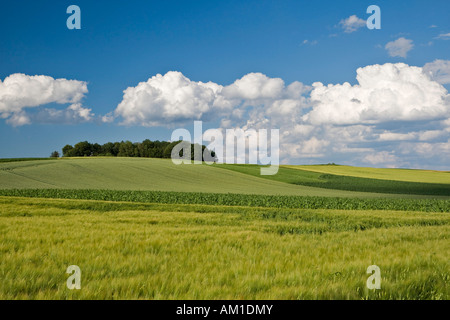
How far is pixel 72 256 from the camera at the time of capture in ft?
25.3

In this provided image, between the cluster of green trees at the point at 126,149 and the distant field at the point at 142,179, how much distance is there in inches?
2431

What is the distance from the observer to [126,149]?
481ft

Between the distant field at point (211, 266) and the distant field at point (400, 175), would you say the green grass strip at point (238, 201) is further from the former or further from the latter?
the distant field at point (400, 175)

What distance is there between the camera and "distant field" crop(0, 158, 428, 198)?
4947 cm

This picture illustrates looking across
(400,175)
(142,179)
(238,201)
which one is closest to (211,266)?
(238,201)

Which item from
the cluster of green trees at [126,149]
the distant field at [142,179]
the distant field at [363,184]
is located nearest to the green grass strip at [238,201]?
the distant field at [142,179]

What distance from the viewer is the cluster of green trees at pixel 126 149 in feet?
452

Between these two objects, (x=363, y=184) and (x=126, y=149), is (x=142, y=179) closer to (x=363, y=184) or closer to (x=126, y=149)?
(x=363, y=184)

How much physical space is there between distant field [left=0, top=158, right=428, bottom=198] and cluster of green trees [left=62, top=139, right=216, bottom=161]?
6175 centimetres

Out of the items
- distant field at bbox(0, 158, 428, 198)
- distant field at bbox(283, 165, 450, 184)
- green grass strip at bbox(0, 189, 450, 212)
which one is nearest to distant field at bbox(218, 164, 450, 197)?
distant field at bbox(0, 158, 428, 198)

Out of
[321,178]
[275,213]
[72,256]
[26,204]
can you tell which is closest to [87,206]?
[26,204]

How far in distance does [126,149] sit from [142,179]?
91.4 metres

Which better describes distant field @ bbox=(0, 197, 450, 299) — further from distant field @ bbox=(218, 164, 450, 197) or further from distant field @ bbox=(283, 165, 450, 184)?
distant field @ bbox=(283, 165, 450, 184)
